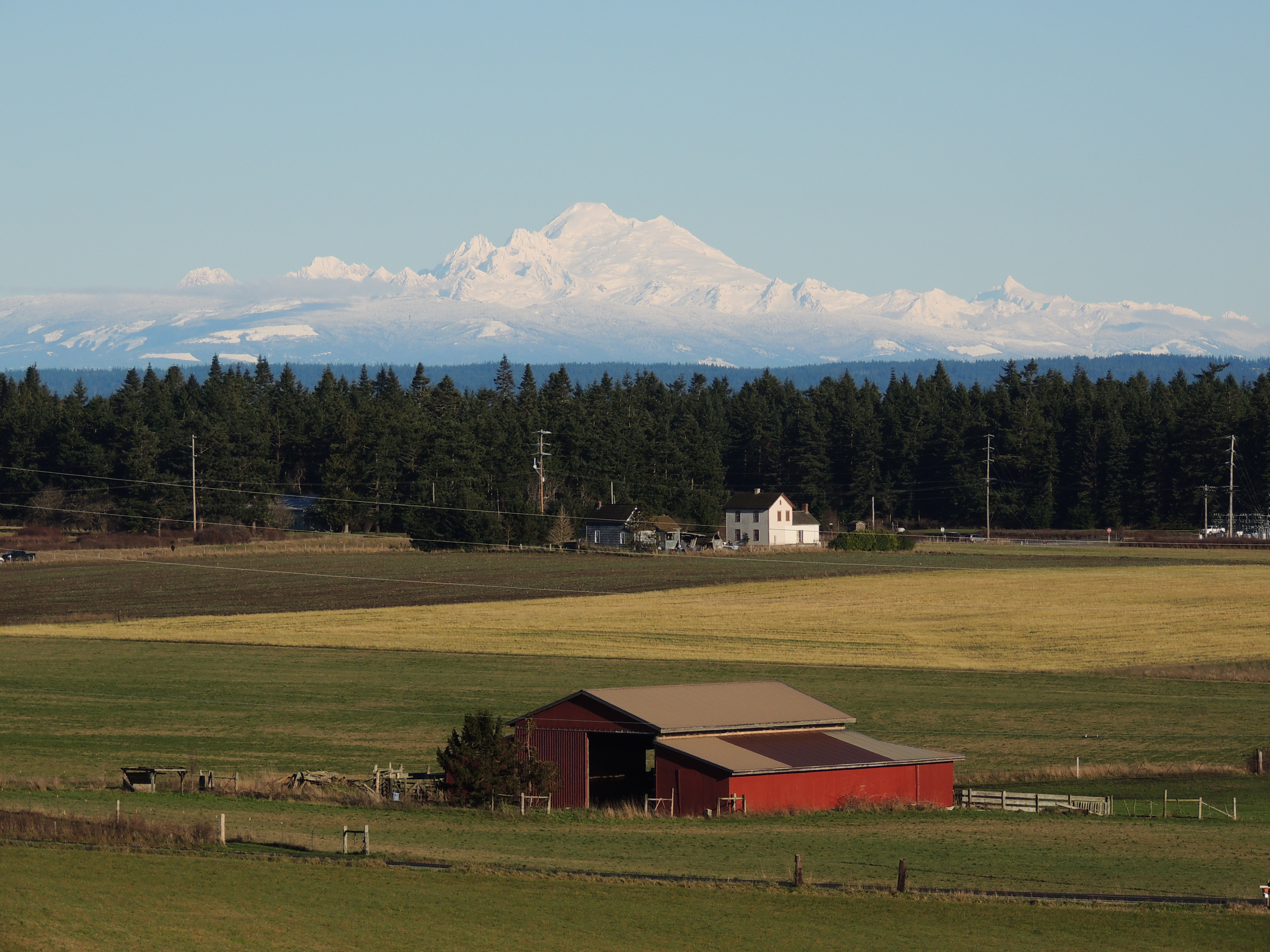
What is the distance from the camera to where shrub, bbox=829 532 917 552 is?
13750 centimetres

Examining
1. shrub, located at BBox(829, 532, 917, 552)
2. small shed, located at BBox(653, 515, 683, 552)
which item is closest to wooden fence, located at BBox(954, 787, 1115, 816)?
shrub, located at BBox(829, 532, 917, 552)

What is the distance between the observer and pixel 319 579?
107 m

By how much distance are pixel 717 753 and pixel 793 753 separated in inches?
101

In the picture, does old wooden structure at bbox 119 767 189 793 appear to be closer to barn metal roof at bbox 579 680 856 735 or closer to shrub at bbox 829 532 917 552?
barn metal roof at bbox 579 680 856 735

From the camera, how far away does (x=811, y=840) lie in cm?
3656

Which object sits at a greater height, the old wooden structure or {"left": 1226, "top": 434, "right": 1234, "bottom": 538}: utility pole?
{"left": 1226, "top": 434, "right": 1234, "bottom": 538}: utility pole

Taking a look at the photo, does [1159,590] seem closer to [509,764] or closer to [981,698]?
[981,698]

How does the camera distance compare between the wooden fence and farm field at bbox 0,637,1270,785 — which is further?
farm field at bbox 0,637,1270,785

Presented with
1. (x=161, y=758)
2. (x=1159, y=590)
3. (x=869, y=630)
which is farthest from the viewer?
(x=1159, y=590)

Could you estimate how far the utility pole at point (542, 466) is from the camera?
142375 millimetres

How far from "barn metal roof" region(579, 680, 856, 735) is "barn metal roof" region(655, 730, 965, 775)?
33 cm

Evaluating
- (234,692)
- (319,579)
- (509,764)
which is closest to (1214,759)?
(509,764)

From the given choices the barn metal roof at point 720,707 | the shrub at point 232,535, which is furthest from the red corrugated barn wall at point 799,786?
the shrub at point 232,535

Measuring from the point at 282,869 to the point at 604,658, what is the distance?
39.0 meters
